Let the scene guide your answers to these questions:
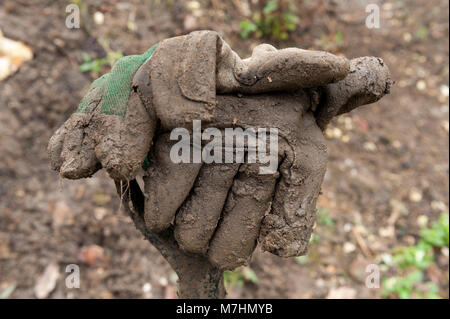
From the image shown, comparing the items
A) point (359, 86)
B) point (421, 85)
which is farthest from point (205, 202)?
point (421, 85)

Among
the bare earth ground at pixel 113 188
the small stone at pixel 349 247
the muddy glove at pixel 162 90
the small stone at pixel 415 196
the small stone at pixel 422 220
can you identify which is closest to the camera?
the muddy glove at pixel 162 90

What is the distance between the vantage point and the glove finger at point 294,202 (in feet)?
4.03

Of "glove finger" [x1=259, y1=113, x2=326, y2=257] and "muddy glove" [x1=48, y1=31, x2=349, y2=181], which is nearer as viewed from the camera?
"muddy glove" [x1=48, y1=31, x2=349, y2=181]

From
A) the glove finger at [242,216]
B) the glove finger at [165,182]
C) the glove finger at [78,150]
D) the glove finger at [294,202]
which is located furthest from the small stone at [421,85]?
the glove finger at [78,150]

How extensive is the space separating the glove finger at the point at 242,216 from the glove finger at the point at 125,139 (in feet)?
1.06

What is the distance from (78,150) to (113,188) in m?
1.37

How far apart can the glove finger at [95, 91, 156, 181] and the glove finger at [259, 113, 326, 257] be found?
434 mm

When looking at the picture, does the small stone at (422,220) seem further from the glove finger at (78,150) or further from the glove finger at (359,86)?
the glove finger at (78,150)

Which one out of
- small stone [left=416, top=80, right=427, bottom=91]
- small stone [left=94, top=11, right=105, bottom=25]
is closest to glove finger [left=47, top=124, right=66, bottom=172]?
small stone [left=94, top=11, right=105, bottom=25]

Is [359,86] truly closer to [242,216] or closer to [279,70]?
[279,70]

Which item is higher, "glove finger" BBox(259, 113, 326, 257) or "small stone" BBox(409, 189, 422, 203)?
"glove finger" BBox(259, 113, 326, 257)

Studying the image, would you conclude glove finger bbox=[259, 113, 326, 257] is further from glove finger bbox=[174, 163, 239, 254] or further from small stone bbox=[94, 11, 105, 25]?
small stone bbox=[94, 11, 105, 25]

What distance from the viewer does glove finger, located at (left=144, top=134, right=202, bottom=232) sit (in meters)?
1.23

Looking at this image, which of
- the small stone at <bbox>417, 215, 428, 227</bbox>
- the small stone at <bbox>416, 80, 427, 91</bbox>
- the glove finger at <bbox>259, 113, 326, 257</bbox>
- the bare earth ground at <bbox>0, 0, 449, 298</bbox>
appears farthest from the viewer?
the small stone at <bbox>416, 80, 427, 91</bbox>
